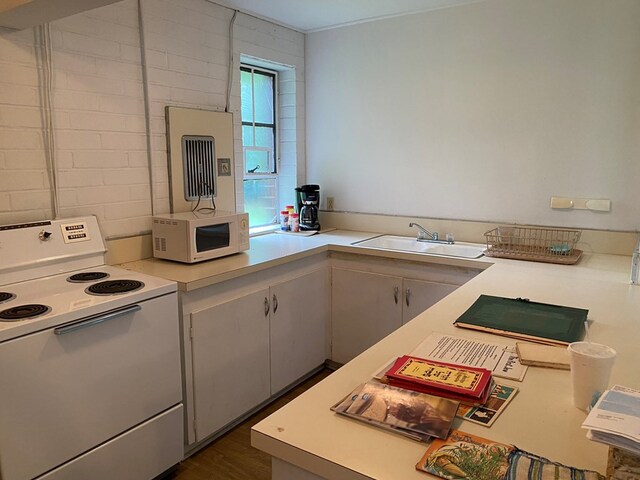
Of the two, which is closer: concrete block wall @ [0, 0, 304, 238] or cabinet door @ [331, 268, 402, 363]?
concrete block wall @ [0, 0, 304, 238]

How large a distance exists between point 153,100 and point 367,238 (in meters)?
1.66

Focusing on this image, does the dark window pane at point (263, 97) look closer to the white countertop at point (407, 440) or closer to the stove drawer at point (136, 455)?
the stove drawer at point (136, 455)

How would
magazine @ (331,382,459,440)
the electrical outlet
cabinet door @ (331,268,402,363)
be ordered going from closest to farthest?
magazine @ (331,382,459,440)
cabinet door @ (331,268,402,363)
the electrical outlet

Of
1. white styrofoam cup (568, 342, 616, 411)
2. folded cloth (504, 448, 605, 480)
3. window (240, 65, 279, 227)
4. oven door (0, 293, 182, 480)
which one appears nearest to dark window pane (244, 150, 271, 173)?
window (240, 65, 279, 227)

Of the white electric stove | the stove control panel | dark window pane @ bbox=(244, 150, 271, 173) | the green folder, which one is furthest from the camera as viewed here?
dark window pane @ bbox=(244, 150, 271, 173)

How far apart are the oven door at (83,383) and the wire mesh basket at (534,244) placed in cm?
191

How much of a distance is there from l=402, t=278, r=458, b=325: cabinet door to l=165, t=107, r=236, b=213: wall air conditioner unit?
1306mm

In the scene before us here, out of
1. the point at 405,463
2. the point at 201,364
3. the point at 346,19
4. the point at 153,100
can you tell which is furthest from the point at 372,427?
the point at 346,19

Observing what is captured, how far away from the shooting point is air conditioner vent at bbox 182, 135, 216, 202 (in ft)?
9.61

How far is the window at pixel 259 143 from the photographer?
361cm

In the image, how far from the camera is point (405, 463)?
905 mm

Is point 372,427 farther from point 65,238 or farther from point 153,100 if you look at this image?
point 153,100

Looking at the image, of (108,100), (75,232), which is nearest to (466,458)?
(75,232)

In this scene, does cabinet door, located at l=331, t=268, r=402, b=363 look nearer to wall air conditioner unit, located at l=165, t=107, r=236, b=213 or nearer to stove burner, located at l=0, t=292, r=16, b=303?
wall air conditioner unit, located at l=165, t=107, r=236, b=213
